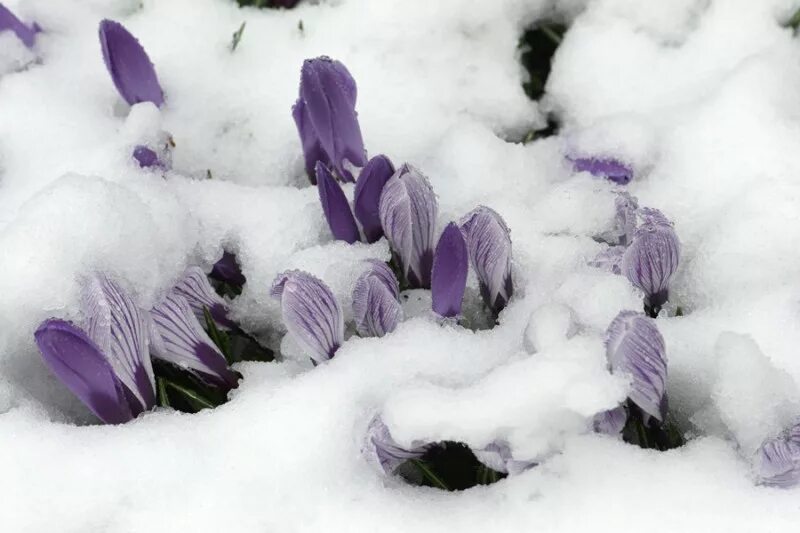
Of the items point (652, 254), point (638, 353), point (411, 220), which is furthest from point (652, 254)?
point (411, 220)

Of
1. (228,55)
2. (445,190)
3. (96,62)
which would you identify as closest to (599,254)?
(445,190)

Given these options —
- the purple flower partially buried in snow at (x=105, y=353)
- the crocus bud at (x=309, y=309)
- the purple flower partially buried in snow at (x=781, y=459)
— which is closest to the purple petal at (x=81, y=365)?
the purple flower partially buried in snow at (x=105, y=353)

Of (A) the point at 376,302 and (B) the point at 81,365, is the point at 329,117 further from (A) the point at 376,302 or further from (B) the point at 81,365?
(B) the point at 81,365

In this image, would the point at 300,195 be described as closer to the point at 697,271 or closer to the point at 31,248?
the point at 31,248

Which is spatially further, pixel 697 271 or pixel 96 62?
pixel 96 62

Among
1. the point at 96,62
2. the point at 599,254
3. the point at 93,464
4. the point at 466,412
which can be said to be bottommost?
the point at 93,464

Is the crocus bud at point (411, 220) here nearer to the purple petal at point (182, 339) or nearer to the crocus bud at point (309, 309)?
the crocus bud at point (309, 309)
